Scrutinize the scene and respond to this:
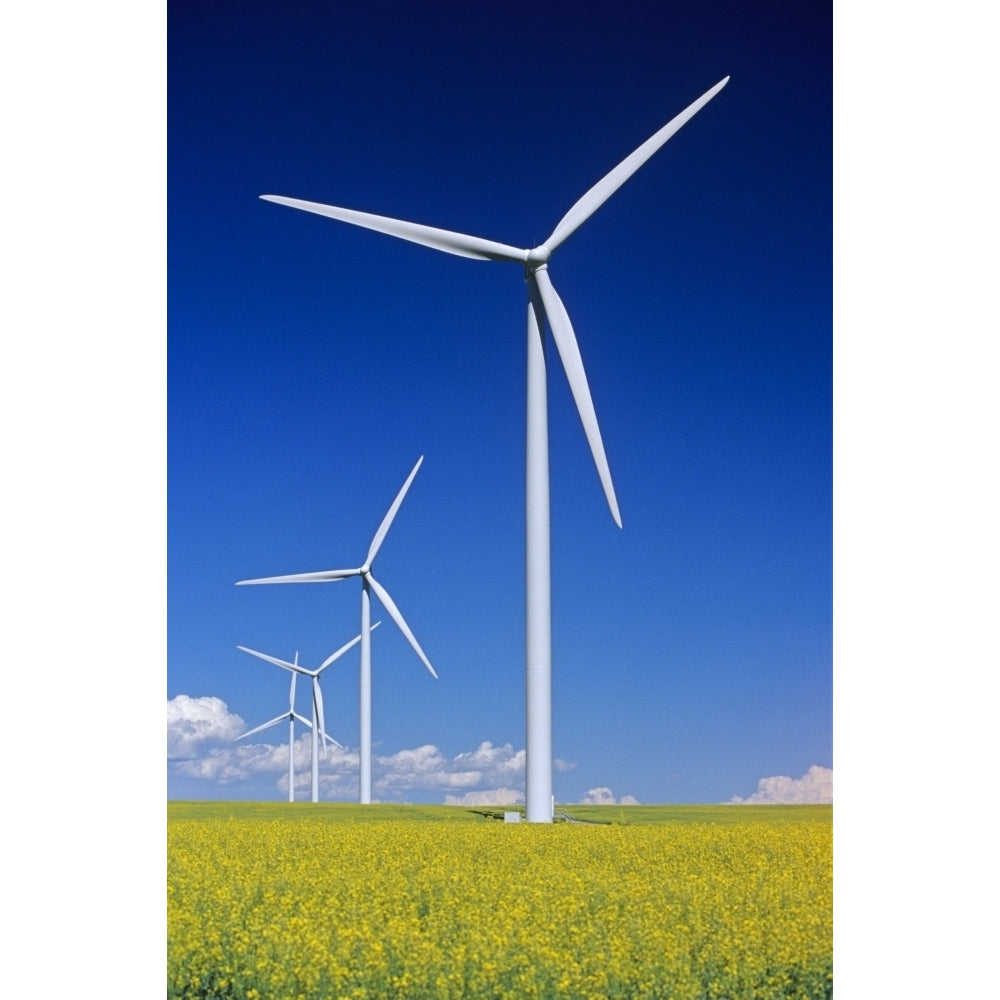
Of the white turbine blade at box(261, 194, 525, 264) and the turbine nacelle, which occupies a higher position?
the white turbine blade at box(261, 194, 525, 264)

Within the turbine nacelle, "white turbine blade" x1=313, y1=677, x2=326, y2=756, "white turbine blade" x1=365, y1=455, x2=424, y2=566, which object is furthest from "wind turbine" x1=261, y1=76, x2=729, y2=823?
"white turbine blade" x1=313, y1=677, x2=326, y2=756

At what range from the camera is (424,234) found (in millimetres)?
20922

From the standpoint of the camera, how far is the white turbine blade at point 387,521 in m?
29.7

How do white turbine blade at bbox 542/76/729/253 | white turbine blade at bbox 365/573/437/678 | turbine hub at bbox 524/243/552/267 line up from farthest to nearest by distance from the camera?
white turbine blade at bbox 365/573/437/678, turbine hub at bbox 524/243/552/267, white turbine blade at bbox 542/76/729/253

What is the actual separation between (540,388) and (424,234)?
Result: 3313mm

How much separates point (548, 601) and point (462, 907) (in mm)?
7040

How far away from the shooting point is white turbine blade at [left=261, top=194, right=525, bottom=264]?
20500mm

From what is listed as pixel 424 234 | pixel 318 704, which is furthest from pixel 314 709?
pixel 424 234

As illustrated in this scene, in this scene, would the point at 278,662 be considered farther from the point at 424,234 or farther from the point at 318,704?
the point at 424,234

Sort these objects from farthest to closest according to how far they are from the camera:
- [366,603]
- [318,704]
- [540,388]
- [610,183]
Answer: [318,704]
[366,603]
[610,183]
[540,388]

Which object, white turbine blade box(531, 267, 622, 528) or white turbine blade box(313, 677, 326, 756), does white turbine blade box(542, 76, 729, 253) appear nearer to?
white turbine blade box(531, 267, 622, 528)

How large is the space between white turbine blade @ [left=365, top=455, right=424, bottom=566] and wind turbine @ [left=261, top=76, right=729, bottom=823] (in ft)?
28.0
